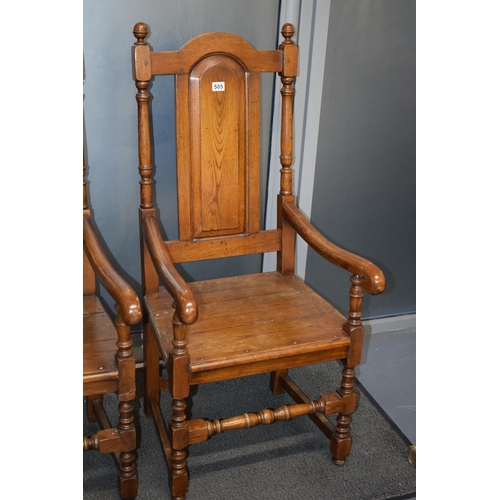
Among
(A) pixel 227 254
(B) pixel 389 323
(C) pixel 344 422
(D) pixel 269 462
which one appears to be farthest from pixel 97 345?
(B) pixel 389 323

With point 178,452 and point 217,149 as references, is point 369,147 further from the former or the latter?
point 178,452

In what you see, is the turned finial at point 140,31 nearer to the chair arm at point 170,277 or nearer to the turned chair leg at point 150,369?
the chair arm at point 170,277

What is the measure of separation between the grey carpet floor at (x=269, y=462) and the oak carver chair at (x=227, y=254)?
82 millimetres

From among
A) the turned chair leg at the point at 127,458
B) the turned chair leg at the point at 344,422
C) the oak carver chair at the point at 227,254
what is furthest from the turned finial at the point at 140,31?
the turned chair leg at the point at 344,422

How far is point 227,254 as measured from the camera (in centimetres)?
213

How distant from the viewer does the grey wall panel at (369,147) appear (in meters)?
2.43

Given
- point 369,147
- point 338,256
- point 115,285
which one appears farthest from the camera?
point 369,147

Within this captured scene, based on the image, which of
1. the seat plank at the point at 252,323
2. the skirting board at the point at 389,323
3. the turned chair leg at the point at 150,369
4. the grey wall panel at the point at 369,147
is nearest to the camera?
the seat plank at the point at 252,323

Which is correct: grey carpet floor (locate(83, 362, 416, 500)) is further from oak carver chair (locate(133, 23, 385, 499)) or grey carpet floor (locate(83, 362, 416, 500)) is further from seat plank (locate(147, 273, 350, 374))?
seat plank (locate(147, 273, 350, 374))

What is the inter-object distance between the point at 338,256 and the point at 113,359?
2.40ft

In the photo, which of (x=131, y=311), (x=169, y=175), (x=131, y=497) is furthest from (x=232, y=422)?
(x=169, y=175)

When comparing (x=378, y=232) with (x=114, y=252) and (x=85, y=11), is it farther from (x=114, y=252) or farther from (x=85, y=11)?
(x=85, y=11)

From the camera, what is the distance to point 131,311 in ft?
4.99

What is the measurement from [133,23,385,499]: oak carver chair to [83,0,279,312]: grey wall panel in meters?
0.29
